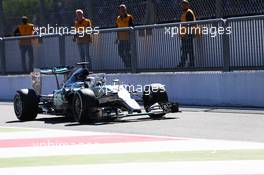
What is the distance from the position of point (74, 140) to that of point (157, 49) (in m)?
6.95

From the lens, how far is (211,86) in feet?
53.6

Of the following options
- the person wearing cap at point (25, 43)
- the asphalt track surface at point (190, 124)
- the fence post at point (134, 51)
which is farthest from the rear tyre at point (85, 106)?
the person wearing cap at point (25, 43)

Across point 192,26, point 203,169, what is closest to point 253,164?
point 203,169

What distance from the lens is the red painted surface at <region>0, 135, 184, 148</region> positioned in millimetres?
11195

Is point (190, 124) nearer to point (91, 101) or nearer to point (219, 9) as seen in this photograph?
point (91, 101)

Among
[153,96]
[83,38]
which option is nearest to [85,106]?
[153,96]

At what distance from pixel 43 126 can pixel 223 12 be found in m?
5.77

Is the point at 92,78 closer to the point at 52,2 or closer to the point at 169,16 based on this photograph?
the point at 169,16

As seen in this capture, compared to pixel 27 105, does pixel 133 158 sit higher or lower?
lower

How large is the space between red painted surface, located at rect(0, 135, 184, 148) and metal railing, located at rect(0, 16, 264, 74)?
502cm

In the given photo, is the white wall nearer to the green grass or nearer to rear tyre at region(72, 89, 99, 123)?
rear tyre at region(72, 89, 99, 123)

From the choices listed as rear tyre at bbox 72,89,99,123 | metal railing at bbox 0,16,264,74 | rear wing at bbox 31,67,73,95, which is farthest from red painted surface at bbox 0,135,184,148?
metal railing at bbox 0,16,264,74

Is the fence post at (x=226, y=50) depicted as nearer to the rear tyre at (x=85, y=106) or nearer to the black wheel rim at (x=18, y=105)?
the rear tyre at (x=85, y=106)

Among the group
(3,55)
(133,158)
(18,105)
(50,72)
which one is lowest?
(133,158)
